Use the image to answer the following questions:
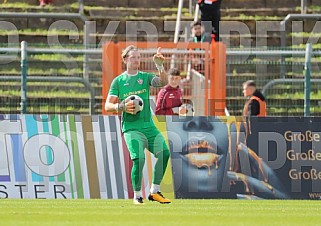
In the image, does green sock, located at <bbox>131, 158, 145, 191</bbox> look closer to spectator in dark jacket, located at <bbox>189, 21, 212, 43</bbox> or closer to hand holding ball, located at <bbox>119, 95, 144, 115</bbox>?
hand holding ball, located at <bbox>119, 95, 144, 115</bbox>

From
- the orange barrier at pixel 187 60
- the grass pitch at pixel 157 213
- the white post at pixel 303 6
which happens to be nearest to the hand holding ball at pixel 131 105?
the grass pitch at pixel 157 213

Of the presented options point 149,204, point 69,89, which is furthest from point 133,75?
point 69,89

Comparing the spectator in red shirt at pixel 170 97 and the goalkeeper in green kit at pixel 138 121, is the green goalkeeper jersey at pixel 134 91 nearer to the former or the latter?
the goalkeeper in green kit at pixel 138 121

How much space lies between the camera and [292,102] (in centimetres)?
2023

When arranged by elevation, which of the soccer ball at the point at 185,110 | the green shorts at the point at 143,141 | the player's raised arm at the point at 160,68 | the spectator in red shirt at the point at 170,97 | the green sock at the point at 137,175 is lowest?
the green sock at the point at 137,175

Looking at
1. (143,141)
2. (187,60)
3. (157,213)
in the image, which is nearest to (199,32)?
(187,60)

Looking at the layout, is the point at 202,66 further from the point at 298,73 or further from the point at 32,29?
the point at 32,29

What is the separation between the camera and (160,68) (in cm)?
1520

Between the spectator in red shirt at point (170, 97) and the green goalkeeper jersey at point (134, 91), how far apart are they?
9.71 feet

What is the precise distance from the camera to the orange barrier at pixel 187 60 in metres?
19.5

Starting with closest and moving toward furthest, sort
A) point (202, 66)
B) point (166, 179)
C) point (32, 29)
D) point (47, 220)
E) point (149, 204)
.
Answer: point (47, 220) < point (149, 204) < point (166, 179) < point (202, 66) < point (32, 29)

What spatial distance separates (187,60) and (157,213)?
7.14 metres

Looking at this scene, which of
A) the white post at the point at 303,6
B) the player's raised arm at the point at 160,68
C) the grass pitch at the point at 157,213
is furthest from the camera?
the white post at the point at 303,6

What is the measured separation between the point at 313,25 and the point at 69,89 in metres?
8.34
